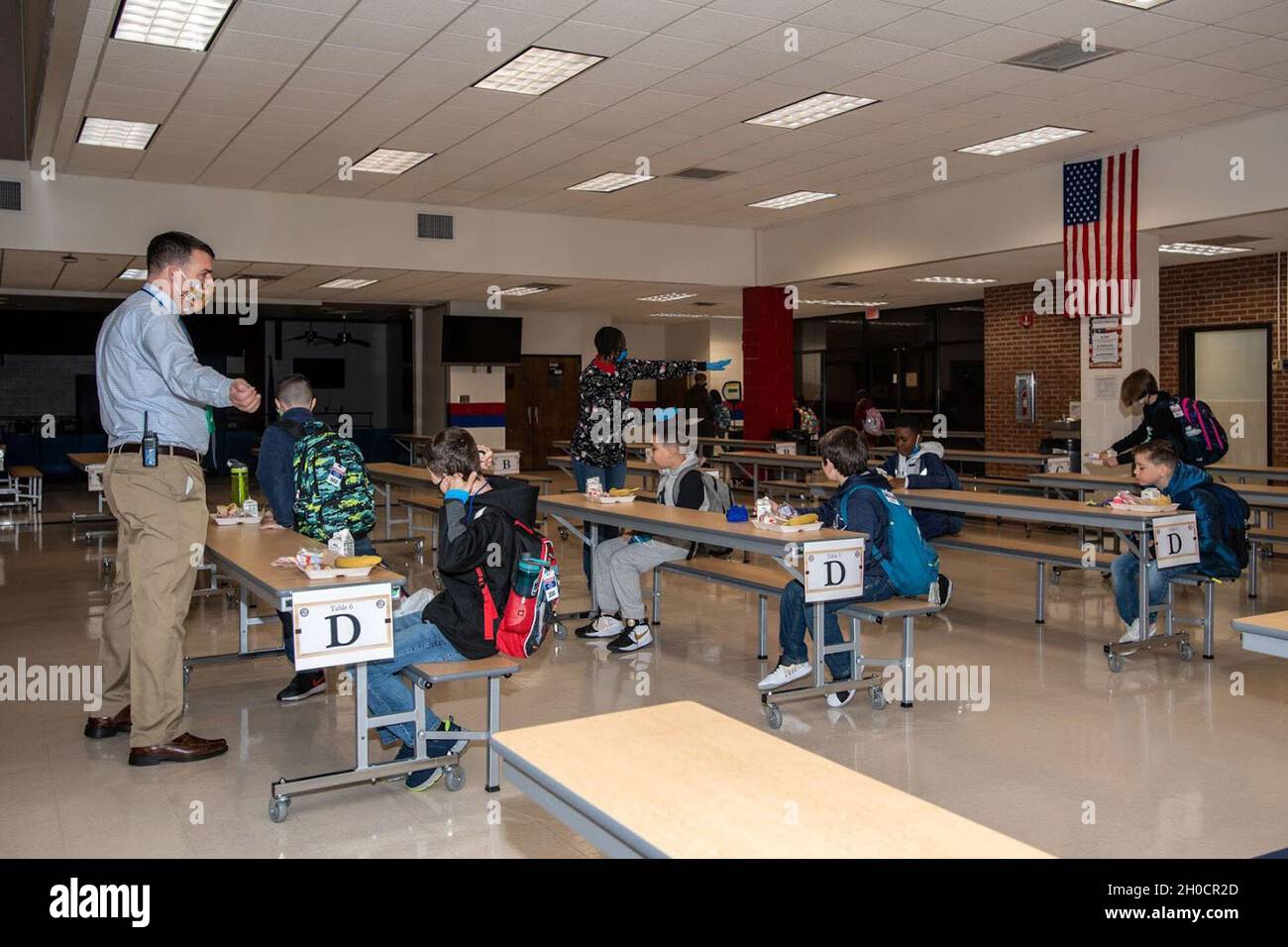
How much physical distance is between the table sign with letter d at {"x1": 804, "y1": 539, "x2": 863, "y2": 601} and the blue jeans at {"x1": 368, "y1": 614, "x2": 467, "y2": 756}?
156cm

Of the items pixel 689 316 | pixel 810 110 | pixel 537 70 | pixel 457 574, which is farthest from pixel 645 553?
pixel 689 316

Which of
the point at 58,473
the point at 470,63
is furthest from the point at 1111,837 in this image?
the point at 58,473

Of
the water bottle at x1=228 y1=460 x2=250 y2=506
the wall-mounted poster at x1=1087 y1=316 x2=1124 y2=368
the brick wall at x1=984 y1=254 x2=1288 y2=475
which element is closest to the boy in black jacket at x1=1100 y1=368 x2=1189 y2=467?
the wall-mounted poster at x1=1087 y1=316 x2=1124 y2=368

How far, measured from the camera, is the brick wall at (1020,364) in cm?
1383

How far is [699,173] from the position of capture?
10.0 metres

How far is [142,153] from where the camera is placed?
29.9 feet

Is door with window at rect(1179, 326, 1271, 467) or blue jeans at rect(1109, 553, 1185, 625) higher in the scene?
door with window at rect(1179, 326, 1271, 467)

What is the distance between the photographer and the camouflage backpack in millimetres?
4746

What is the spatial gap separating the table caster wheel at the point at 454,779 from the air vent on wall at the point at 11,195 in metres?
8.38

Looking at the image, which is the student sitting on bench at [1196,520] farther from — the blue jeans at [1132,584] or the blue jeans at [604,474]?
the blue jeans at [604,474]

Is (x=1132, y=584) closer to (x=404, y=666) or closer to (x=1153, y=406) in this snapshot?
(x=1153, y=406)

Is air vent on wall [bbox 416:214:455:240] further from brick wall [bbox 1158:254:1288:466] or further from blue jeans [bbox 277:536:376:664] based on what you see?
brick wall [bbox 1158:254:1288:466]

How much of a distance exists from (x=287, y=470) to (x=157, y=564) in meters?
1.17
